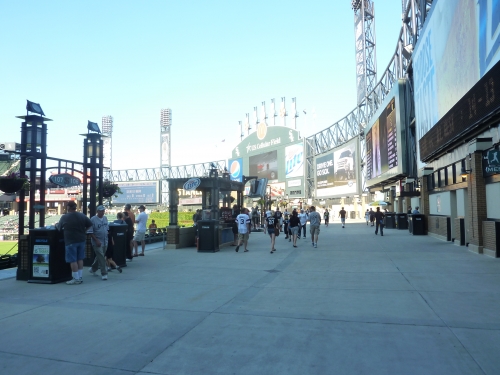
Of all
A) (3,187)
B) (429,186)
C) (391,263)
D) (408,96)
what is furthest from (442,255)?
(408,96)

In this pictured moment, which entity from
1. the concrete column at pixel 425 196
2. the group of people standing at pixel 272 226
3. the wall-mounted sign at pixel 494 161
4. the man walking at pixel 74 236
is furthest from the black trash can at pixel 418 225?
the man walking at pixel 74 236

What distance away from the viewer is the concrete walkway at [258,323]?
14.1ft

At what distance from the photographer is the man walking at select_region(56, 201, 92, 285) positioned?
8.44 meters

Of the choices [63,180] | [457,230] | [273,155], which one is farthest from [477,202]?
[273,155]

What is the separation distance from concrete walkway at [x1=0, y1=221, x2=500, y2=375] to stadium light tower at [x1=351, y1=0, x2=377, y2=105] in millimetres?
48836

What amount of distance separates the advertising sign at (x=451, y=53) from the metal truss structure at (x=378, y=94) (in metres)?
3.06

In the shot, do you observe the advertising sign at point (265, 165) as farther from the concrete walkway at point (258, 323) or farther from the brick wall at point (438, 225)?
the concrete walkway at point (258, 323)

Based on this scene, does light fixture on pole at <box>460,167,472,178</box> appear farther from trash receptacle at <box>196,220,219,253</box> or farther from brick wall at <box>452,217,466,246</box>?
trash receptacle at <box>196,220,219,253</box>

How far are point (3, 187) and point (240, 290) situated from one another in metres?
6.94

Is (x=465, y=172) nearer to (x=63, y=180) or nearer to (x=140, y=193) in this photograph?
(x=63, y=180)

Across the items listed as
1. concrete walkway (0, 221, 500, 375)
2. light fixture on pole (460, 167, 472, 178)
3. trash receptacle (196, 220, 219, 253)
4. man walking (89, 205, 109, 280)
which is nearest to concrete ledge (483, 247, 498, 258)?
concrete walkway (0, 221, 500, 375)

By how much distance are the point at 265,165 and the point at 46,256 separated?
254 feet

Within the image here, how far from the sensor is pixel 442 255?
12.9 metres

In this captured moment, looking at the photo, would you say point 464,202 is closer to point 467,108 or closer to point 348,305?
point 467,108
